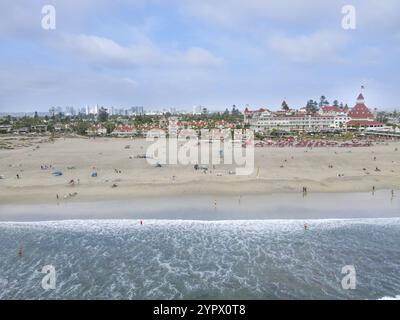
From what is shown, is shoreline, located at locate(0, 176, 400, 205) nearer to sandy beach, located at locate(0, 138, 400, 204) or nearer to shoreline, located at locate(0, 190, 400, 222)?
sandy beach, located at locate(0, 138, 400, 204)

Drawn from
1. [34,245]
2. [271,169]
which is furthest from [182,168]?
[34,245]

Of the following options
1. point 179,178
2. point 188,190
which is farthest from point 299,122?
point 188,190

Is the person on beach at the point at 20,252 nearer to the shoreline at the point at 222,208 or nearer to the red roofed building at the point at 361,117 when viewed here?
the shoreline at the point at 222,208

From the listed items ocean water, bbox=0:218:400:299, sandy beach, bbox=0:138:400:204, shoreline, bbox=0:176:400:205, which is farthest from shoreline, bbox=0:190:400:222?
sandy beach, bbox=0:138:400:204

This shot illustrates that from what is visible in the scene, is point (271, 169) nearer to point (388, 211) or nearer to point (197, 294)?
point (388, 211)

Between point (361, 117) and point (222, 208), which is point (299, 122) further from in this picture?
point (222, 208)

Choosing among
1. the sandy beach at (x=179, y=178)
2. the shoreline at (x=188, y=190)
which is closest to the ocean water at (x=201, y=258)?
the shoreline at (x=188, y=190)
